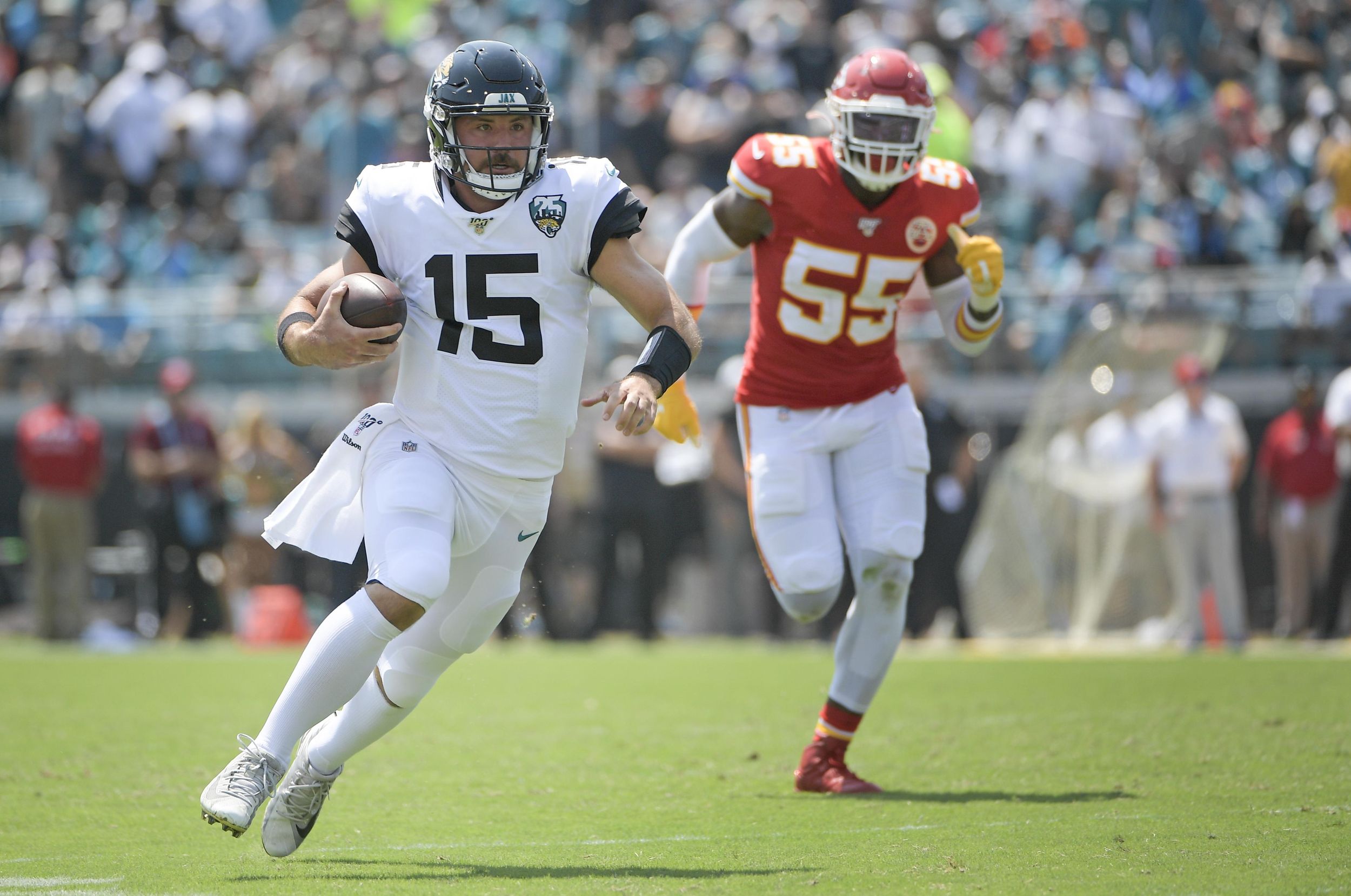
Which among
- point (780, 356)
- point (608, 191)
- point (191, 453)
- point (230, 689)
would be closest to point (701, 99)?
point (191, 453)

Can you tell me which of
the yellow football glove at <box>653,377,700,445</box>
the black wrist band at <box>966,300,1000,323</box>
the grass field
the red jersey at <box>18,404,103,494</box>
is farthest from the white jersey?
the red jersey at <box>18,404,103,494</box>

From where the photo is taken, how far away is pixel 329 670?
3.89 metres

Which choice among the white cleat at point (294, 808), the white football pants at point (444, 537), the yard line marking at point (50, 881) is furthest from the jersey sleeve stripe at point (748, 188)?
the yard line marking at point (50, 881)

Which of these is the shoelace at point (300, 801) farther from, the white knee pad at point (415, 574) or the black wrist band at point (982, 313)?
the black wrist band at point (982, 313)

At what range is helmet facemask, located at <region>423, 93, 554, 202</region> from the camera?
4.16m

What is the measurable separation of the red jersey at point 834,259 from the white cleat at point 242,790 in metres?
2.31

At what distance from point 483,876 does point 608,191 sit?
1704 millimetres

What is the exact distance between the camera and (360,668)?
154 inches

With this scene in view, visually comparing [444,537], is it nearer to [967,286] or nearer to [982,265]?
[982,265]

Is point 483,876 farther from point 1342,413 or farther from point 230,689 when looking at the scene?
point 1342,413

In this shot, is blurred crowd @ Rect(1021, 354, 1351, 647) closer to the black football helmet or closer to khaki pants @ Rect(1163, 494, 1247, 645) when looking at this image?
khaki pants @ Rect(1163, 494, 1247, 645)

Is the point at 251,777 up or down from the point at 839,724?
up

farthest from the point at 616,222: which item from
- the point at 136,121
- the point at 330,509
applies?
the point at 136,121

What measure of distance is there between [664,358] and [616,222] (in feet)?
1.22
